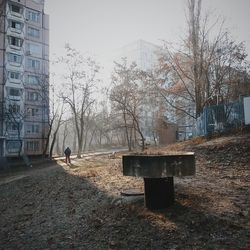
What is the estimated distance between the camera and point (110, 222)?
665cm

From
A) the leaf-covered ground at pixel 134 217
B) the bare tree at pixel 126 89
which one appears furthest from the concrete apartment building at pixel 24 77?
the leaf-covered ground at pixel 134 217

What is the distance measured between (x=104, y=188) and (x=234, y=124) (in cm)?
972

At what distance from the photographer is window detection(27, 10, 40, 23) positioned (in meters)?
50.2

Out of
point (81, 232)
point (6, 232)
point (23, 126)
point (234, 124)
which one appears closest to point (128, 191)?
point (81, 232)

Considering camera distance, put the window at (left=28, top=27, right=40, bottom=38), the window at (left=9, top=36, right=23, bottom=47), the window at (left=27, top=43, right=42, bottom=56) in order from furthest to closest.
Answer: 1. the window at (left=28, top=27, right=40, bottom=38)
2. the window at (left=27, top=43, right=42, bottom=56)
3. the window at (left=9, top=36, right=23, bottom=47)

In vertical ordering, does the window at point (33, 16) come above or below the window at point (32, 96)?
above

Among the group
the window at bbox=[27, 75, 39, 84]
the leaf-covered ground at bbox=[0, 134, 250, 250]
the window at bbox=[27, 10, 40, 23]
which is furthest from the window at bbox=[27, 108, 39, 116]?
the leaf-covered ground at bbox=[0, 134, 250, 250]

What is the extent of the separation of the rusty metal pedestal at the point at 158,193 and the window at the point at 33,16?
5008 cm

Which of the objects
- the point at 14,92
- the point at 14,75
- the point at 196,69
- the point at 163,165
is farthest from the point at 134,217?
the point at 14,75

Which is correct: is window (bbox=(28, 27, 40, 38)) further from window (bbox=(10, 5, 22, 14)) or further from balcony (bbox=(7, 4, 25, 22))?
window (bbox=(10, 5, 22, 14))

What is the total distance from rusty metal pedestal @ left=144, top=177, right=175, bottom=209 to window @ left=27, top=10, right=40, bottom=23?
164ft

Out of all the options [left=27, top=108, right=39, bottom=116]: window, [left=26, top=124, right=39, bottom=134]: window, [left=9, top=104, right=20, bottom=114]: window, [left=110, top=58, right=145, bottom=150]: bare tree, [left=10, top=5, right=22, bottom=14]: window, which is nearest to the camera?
[left=110, top=58, right=145, bottom=150]: bare tree

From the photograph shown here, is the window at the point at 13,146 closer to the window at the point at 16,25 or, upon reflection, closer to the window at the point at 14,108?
the window at the point at 14,108

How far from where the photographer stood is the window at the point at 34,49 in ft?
164
